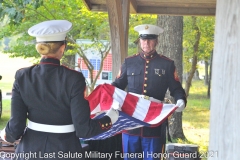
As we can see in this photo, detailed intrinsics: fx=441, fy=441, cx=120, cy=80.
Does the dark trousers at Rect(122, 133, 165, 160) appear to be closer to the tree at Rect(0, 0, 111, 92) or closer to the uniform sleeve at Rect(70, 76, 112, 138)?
the uniform sleeve at Rect(70, 76, 112, 138)

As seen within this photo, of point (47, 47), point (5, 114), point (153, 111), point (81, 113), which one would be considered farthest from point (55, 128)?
point (5, 114)

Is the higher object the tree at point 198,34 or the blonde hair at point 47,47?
the blonde hair at point 47,47

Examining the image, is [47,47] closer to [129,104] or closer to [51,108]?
[51,108]

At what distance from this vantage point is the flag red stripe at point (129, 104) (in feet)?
12.5

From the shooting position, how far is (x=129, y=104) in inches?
153

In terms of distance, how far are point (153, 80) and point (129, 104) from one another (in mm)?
381

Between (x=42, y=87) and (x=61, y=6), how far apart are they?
754 cm

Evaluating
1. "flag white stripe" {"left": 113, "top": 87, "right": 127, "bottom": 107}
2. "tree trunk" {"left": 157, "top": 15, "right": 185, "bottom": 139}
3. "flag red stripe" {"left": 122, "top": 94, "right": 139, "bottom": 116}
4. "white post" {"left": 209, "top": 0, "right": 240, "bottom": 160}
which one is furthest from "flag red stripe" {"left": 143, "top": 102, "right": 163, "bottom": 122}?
"tree trunk" {"left": 157, "top": 15, "right": 185, "bottom": 139}

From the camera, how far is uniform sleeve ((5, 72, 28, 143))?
2.72 m

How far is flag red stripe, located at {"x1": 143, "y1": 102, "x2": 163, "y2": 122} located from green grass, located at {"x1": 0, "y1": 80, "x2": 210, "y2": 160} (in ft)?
17.0

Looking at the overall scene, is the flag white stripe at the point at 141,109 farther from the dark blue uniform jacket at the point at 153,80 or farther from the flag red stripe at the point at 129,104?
the dark blue uniform jacket at the point at 153,80

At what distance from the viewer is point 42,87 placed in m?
2.67

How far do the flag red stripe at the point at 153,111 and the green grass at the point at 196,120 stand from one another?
5194 millimetres

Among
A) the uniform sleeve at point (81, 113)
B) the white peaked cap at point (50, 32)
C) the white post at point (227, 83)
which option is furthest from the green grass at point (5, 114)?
the white post at point (227, 83)
